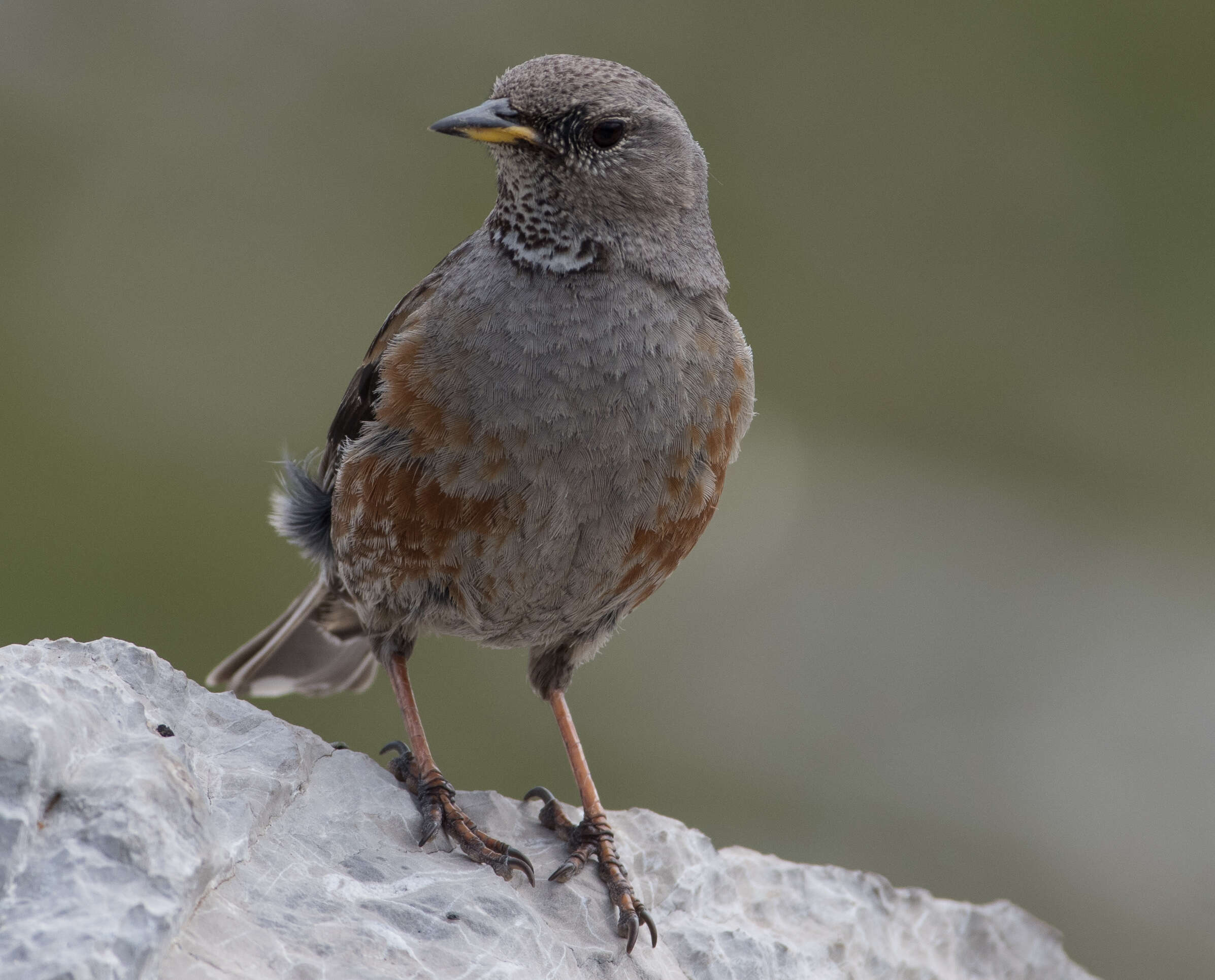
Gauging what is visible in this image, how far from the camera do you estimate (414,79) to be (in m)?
10.2

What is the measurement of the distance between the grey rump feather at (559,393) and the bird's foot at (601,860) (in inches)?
24.8

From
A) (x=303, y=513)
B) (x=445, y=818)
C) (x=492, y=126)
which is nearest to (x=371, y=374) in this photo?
(x=303, y=513)

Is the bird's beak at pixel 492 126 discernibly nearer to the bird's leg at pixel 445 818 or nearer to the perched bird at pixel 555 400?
the perched bird at pixel 555 400

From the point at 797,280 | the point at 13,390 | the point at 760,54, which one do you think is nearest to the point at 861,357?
the point at 797,280

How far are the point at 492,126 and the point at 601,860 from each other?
2238mm

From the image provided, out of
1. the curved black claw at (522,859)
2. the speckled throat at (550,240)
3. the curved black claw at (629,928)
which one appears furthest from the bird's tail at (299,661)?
the speckled throat at (550,240)

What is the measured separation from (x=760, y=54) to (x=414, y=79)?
2.64m

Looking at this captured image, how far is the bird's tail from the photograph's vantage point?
5371 millimetres

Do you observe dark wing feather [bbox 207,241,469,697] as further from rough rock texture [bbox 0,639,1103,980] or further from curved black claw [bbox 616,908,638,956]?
curved black claw [bbox 616,908,638,956]

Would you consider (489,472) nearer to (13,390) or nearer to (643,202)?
(643,202)

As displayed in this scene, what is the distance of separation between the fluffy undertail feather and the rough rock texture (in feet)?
3.08

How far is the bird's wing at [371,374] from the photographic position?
4215mm

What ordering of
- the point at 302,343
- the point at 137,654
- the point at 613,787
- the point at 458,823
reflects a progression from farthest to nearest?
1. the point at 302,343
2. the point at 613,787
3. the point at 458,823
4. the point at 137,654

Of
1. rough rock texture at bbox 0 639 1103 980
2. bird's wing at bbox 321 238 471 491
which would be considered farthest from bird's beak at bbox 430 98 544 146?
rough rock texture at bbox 0 639 1103 980
